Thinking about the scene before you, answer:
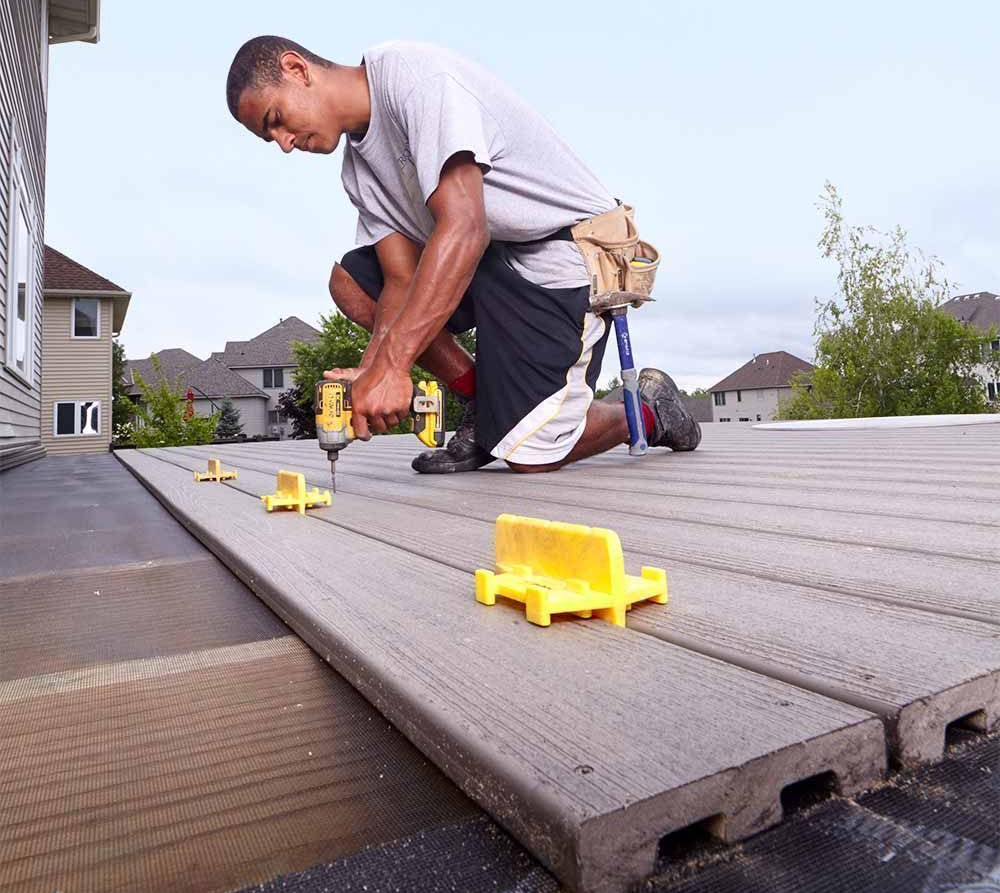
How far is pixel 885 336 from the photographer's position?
577 inches

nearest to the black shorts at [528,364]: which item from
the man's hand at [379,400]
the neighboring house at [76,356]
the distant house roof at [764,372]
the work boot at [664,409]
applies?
the work boot at [664,409]

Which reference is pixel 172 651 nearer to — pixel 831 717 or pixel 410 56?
pixel 831 717

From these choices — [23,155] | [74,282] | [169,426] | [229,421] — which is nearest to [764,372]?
[229,421]

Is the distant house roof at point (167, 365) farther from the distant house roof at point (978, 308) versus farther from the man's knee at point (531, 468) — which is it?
the distant house roof at point (978, 308)

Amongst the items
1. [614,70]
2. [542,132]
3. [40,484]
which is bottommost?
[40,484]

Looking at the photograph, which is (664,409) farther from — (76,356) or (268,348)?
(268,348)

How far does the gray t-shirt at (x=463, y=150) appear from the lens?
195 cm

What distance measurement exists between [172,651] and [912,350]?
1668 centimetres

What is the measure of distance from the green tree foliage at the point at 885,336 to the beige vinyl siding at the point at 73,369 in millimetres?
16299

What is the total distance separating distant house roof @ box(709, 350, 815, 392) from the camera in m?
45.5

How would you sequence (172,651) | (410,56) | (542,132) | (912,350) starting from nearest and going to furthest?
(172,651)
(410,56)
(542,132)
(912,350)

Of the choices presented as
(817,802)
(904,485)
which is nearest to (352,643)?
(817,802)

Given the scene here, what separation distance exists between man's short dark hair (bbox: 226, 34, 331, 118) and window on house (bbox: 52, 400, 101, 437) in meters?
15.2

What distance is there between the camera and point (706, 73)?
40.5 feet
